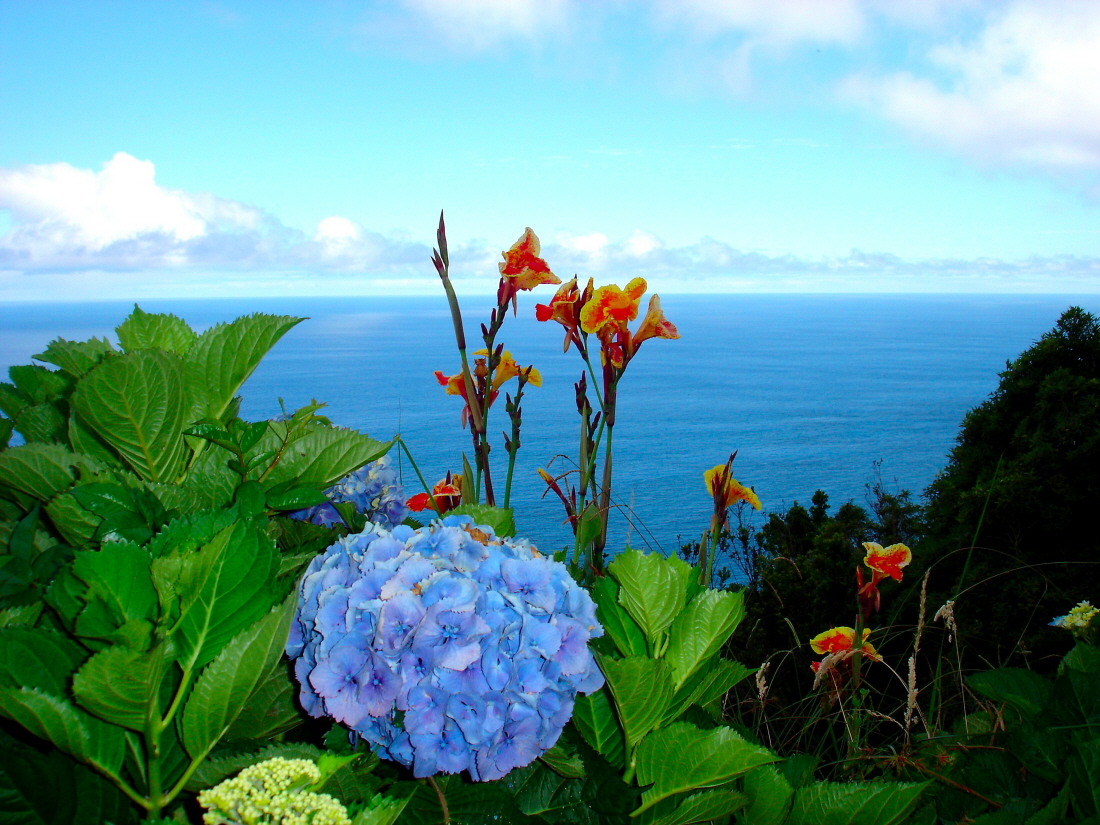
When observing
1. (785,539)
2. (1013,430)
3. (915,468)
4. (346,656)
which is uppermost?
(346,656)

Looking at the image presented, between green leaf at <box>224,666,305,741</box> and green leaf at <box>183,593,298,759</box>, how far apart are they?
0.55 feet

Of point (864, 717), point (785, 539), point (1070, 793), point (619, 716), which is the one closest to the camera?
point (619, 716)

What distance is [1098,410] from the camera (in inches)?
384

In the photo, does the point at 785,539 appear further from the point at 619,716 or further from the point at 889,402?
the point at 889,402

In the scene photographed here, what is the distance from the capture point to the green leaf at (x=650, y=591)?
4.29 ft

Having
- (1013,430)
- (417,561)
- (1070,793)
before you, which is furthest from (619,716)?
(1013,430)

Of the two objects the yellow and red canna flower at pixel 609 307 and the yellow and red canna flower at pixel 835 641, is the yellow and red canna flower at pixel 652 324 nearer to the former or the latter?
the yellow and red canna flower at pixel 609 307

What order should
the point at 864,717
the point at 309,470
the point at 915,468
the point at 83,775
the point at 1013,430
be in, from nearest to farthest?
the point at 83,775
the point at 309,470
the point at 864,717
the point at 1013,430
the point at 915,468

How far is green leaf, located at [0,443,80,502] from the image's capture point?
4.37 ft

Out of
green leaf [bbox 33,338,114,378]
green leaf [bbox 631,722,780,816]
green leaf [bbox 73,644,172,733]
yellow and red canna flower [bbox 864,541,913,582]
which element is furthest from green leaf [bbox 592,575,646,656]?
yellow and red canna flower [bbox 864,541,913,582]

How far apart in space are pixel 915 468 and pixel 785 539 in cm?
3771

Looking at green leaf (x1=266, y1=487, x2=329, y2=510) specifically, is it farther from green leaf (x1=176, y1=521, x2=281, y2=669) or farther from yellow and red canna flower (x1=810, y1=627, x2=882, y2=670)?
yellow and red canna flower (x1=810, y1=627, x2=882, y2=670)

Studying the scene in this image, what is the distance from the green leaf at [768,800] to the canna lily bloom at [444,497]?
1.25m

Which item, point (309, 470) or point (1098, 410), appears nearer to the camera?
point (309, 470)
